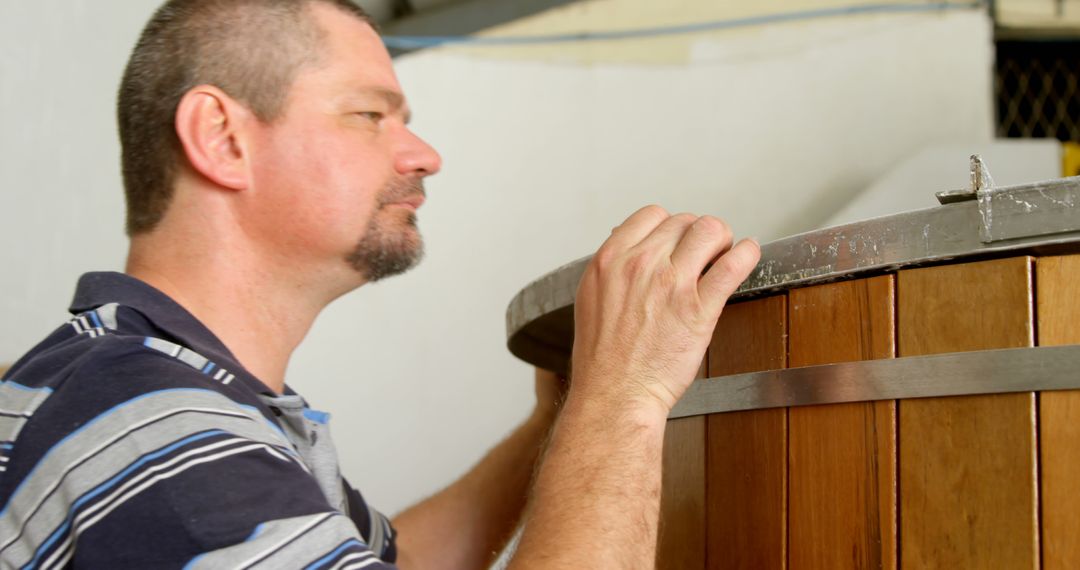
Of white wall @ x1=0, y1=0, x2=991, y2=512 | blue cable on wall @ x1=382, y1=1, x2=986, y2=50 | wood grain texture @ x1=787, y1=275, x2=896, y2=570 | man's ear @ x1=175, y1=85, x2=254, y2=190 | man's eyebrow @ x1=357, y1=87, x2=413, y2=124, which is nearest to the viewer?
wood grain texture @ x1=787, y1=275, x2=896, y2=570

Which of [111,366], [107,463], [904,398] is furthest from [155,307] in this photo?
[904,398]

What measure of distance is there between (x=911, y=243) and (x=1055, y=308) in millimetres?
137

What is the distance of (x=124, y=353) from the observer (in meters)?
1.08

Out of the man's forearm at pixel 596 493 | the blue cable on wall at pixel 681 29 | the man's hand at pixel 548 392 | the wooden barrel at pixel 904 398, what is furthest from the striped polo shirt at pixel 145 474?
the blue cable on wall at pixel 681 29

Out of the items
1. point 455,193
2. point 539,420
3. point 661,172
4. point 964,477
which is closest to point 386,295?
point 455,193

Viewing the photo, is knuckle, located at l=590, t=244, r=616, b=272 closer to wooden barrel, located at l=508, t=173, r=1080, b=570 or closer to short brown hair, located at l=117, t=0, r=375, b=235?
wooden barrel, located at l=508, t=173, r=1080, b=570

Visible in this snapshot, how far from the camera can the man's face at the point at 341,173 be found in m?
1.46

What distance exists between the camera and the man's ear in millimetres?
1450

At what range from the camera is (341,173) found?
1.46 metres

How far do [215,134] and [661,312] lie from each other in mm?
695

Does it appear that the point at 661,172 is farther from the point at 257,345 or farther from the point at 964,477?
the point at 964,477

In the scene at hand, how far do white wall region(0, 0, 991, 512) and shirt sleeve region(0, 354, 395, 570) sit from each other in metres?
1.92

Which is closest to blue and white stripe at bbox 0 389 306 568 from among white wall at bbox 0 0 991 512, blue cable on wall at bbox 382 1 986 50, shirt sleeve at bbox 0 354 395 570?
shirt sleeve at bbox 0 354 395 570

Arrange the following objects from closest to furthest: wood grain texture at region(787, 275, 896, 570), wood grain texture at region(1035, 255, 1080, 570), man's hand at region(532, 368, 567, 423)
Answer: wood grain texture at region(1035, 255, 1080, 570)
wood grain texture at region(787, 275, 896, 570)
man's hand at region(532, 368, 567, 423)
